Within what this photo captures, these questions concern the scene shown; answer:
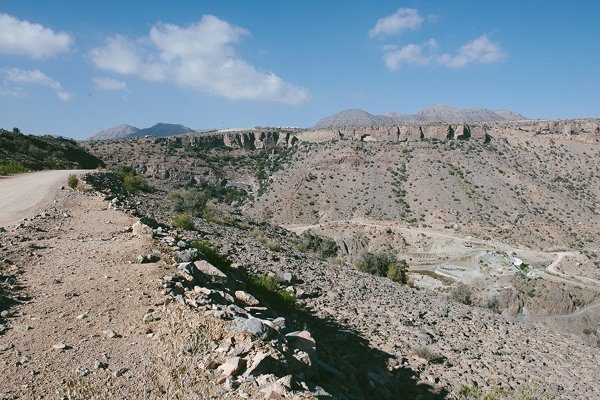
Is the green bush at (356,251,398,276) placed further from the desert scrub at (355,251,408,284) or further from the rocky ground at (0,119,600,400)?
the rocky ground at (0,119,600,400)

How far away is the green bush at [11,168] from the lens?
23.0 meters

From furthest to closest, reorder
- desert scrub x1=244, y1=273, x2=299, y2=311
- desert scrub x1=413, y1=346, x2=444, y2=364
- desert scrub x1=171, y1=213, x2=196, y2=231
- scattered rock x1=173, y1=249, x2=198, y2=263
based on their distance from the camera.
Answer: desert scrub x1=171, y1=213, x2=196, y2=231, desert scrub x1=244, y1=273, x2=299, y2=311, desert scrub x1=413, y1=346, x2=444, y2=364, scattered rock x1=173, y1=249, x2=198, y2=263

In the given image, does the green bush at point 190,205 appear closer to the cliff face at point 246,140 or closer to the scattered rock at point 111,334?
the scattered rock at point 111,334

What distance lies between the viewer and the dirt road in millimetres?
13422

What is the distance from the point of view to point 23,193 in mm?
16781

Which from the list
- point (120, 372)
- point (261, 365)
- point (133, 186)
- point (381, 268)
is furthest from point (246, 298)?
point (381, 268)

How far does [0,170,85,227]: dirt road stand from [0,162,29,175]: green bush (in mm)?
1099

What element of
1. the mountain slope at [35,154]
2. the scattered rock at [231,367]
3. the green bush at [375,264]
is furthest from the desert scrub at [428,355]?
the mountain slope at [35,154]

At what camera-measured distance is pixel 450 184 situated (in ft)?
213

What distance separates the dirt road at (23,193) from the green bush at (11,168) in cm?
110

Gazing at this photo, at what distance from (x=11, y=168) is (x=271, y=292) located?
821 inches

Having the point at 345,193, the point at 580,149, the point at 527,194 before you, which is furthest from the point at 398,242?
the point at 580,149

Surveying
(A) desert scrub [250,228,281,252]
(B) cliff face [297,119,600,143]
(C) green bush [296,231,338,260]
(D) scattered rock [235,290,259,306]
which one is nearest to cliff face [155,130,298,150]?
(B) cliff face [297,119,600,143]

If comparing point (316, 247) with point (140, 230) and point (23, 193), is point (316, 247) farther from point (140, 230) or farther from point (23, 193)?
point (140, 230)
